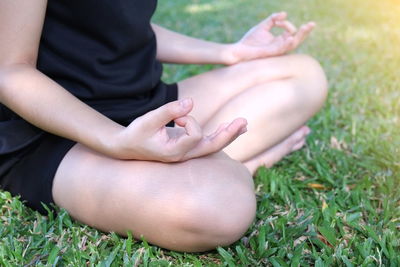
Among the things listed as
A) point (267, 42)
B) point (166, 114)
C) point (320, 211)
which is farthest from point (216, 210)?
point (267, 42)

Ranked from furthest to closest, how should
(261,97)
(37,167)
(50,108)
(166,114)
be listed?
(261,97) < (37,167) < (50,108) < (166,114)

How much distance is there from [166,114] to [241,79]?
0.64 meters

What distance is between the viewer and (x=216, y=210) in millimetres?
1090

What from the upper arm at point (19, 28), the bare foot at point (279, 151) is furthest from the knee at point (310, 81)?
the upper arm at point (19, 28)

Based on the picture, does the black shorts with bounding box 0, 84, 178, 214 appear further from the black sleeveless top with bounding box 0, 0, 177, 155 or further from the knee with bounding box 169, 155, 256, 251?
the knee with bounding box 169, 155, 256, 251

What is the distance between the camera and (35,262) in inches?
42.9

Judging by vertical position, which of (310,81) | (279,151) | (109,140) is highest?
(109,140)

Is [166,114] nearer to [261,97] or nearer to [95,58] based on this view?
[95,58]

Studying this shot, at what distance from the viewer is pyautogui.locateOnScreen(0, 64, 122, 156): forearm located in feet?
3.64

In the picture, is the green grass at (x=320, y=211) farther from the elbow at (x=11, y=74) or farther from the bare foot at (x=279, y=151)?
the elbow at (x=11, y=74)

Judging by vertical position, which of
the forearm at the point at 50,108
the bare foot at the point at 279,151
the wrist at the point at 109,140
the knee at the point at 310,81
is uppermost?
the forearm at the point at 50,108

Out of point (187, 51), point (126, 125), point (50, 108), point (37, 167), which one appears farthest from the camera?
point (187, 51)

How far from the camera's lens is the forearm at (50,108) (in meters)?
1.11

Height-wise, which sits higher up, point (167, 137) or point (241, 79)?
point (167, 137)
